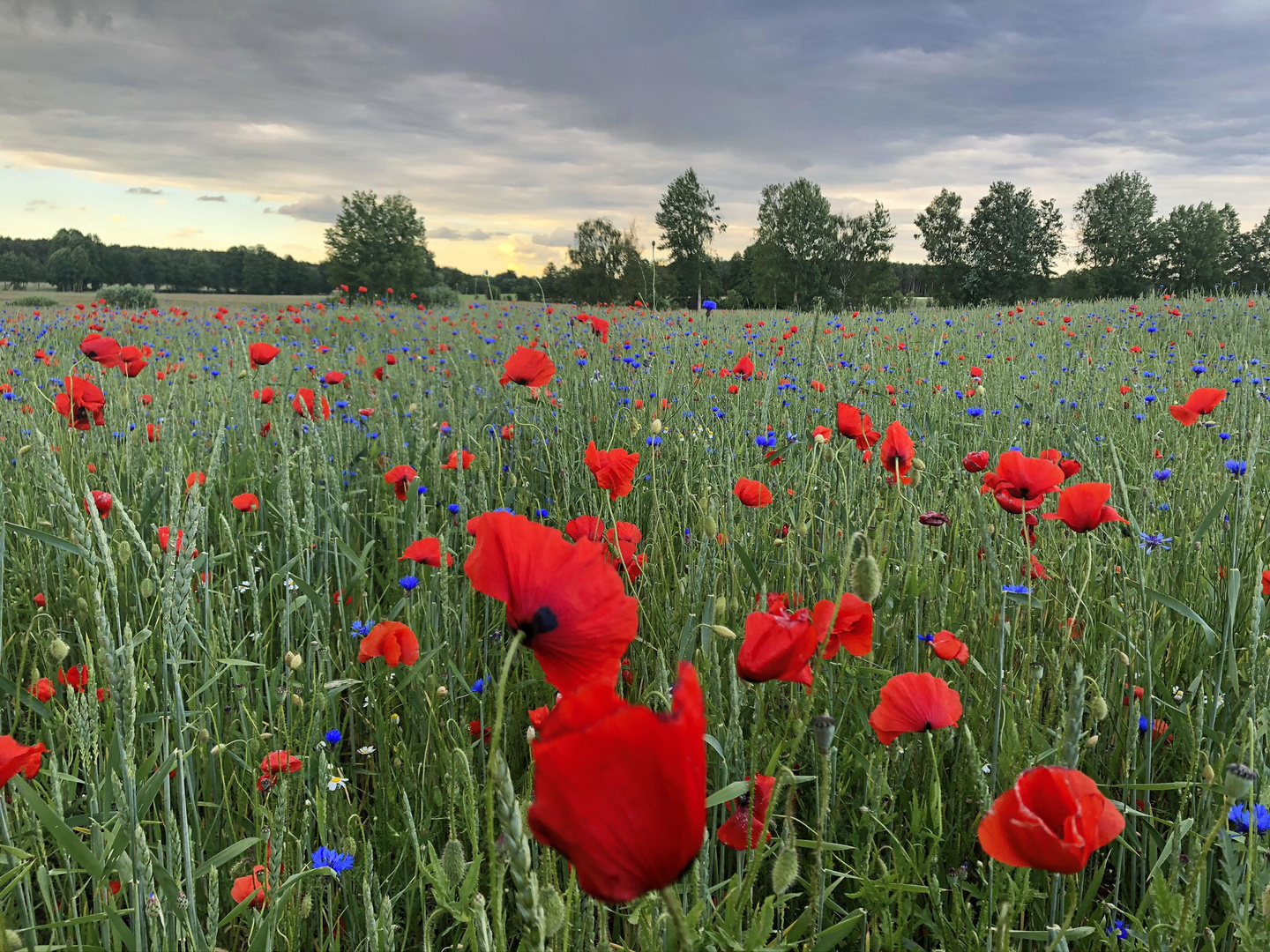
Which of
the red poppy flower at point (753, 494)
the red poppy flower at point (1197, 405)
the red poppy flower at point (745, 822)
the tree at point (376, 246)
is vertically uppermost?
the tree at point (376, 246)

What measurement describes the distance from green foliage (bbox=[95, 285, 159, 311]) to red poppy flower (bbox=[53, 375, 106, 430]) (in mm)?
15512

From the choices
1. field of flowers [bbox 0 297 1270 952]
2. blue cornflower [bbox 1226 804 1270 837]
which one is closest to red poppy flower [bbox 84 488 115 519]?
field of flowers [bbox 0 297 1270 952]

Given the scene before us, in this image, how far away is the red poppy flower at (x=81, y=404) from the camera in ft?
7.27

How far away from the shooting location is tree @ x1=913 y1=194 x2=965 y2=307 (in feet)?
176

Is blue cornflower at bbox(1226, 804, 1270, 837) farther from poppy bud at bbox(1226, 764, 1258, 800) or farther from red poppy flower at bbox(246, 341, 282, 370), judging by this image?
red poppy flower at bbox(246, 341, 282, 370)

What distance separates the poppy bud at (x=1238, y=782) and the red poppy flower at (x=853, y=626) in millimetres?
427

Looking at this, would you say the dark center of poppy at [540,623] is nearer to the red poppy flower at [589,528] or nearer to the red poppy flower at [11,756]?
the red poppy flower at [11,756]

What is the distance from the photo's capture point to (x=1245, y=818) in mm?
1089

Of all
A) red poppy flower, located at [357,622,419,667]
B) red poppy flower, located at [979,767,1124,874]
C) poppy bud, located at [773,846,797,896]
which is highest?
red poppy flower, located at [979,767,1124,874]

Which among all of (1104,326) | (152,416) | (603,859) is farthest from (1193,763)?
(1104,326)

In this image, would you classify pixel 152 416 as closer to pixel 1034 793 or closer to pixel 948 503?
pixel 948 503

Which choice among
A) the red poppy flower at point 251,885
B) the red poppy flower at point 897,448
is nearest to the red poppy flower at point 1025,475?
the red poppy flower at point 897,448

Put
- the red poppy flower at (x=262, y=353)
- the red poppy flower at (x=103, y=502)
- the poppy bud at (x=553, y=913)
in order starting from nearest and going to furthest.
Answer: the poppy bud at (x=553, y=913), the red poppy flower at (x=103, y=502), the red poppy flower at (x=262, y=353)

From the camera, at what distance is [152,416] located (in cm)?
371
